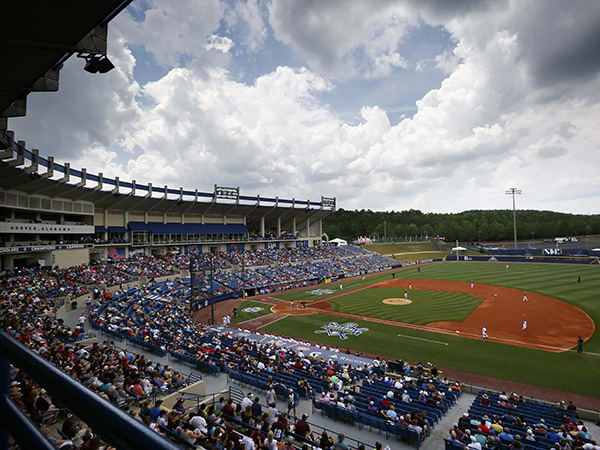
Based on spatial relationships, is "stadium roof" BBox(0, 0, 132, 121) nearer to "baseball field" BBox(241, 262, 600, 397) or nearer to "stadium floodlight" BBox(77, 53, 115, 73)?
"stadium floodlight" BBox(77, 53, 115, 73)

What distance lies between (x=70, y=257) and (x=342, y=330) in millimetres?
37203

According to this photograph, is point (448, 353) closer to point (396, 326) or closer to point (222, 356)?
point (396, 326)

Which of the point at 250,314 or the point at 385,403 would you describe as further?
the point at 250,314

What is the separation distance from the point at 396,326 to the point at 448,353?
7.14m

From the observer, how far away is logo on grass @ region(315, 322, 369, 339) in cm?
3073

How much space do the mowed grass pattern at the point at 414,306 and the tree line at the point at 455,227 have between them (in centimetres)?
8504

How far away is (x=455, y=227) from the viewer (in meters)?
132

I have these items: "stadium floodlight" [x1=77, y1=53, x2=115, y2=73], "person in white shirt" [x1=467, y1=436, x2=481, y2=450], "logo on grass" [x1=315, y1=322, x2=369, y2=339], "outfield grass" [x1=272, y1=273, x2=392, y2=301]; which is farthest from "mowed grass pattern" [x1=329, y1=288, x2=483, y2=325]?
"stadium floodlight" [x1=77, y1=53, x2=115, y2=73]

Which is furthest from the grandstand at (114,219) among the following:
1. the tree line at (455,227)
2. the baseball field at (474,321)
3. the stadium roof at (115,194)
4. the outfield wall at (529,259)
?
the tree line at (455,227)

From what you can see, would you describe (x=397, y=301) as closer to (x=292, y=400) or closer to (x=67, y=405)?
(x=292, y=400)

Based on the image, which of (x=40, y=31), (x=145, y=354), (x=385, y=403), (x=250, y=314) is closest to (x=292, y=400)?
(x=385, y=403)

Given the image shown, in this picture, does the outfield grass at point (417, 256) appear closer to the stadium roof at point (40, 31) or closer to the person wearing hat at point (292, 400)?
the person wearing hat at point (292, 400)

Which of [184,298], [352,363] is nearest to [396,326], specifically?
[352,363]

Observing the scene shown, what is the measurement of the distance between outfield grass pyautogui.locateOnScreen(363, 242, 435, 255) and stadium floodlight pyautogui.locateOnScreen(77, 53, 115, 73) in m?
91.9
